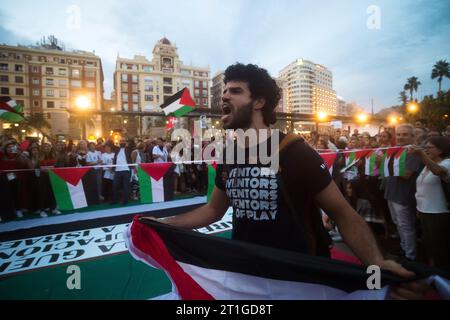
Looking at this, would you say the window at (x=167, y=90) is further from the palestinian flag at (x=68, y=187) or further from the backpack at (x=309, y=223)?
the backpack at (x=309, y=223)

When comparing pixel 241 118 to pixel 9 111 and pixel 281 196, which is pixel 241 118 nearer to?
pixel 281 196

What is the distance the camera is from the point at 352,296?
1.24 m

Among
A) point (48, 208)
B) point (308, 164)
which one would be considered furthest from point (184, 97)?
point (308, 164)

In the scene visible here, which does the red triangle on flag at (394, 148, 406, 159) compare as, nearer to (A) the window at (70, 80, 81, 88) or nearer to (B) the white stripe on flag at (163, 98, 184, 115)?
(B) the white stripe on flag at (163, 98, 184, 115)

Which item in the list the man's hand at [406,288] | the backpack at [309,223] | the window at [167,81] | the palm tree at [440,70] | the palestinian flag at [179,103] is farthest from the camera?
the window at [167,81]

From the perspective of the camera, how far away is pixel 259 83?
6.54 ft

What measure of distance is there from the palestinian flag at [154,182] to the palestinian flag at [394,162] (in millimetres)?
4523

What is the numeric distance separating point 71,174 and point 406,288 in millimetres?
5867

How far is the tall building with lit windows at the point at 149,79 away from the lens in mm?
Answer: 83562

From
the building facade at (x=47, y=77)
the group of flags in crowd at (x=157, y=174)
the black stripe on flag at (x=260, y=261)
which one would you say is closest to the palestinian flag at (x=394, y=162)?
the group of flags in crowd at (x=157, y=174)

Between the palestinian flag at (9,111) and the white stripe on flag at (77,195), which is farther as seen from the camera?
the palestinian flag at (9,111)

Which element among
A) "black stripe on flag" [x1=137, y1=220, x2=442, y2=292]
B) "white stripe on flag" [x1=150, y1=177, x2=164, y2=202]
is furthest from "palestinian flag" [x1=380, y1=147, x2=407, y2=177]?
"white stripe on flag" [x1=150, y1=177, x2=164, y2=202]

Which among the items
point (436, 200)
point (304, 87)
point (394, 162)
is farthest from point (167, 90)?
point (304, 87)
